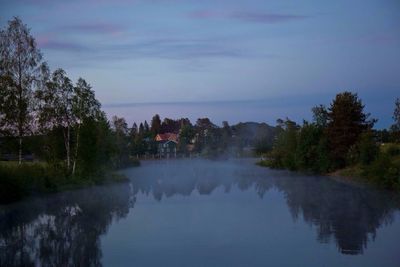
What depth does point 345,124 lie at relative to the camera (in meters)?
49.8

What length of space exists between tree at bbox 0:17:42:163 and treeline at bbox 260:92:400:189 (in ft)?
70.5

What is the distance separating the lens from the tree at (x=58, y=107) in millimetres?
34809

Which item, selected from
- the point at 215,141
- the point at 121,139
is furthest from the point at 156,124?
the point at 121,139

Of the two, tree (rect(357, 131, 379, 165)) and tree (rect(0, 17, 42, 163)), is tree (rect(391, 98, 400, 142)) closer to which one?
tree (rect(357, 131, 379, 165))

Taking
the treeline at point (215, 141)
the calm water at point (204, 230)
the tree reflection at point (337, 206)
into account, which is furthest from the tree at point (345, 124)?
the treeline at point (215, 141)

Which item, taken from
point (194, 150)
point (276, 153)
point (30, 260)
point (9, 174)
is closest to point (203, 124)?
point (194, 150)

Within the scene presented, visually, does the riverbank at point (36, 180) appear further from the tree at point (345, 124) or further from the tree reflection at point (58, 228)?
the tree at point (345, 124)

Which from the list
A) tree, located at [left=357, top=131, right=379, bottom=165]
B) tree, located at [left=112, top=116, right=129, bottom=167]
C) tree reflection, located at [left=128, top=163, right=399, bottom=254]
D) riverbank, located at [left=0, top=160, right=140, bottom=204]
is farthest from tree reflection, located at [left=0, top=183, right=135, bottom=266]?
tree, located at [left=112, top=116, right=129, bottom=167]

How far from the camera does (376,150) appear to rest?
41594 mm

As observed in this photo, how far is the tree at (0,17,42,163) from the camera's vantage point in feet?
99.3

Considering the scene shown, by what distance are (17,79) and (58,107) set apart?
A: 488 centimetres

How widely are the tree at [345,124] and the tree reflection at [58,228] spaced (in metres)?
25.6

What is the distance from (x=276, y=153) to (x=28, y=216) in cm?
5102

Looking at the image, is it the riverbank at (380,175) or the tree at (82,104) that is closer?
the riverbank at (380,175)
